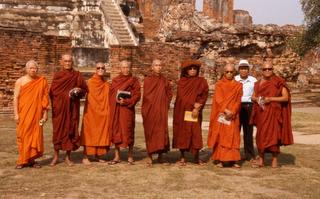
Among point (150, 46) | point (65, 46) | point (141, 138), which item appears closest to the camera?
point (141, 138)

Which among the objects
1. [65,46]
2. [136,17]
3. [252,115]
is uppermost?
[136,17]

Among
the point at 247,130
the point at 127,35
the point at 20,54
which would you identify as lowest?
the point at 247,130

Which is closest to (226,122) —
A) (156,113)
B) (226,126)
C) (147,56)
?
(226,126)

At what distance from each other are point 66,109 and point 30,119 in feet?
1.67

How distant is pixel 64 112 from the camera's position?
691cm

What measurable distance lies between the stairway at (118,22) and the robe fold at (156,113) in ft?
42.2

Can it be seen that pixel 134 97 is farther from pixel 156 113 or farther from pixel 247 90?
pixel 247 90

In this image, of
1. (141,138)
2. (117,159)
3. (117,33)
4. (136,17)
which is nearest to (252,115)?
(117,159)

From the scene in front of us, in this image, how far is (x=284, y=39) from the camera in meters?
21.7

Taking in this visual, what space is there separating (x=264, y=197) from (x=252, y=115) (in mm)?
2095

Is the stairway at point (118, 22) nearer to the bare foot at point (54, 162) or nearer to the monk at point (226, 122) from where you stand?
the monk at point (226, 122)

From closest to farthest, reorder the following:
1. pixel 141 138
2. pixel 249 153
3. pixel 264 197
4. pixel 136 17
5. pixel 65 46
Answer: pixel 264 197 → pixel 249 153 → pixel 141 138 → pixel 65 46 → pixel 136 17

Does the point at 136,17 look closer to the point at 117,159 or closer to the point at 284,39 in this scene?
the point at 284,39

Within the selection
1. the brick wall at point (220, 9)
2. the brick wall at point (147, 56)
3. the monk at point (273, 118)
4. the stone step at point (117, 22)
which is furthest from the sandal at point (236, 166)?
the brick wall at point (220, 9)
